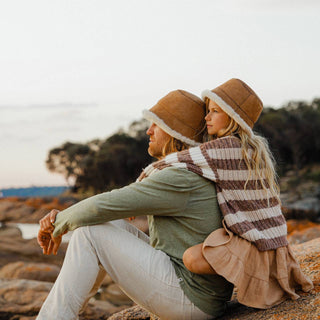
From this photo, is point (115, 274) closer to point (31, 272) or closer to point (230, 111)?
point (230, 111)

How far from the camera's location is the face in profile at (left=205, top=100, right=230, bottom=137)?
2.61 metres

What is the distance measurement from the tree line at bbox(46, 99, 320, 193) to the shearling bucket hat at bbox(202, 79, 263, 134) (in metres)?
19.8

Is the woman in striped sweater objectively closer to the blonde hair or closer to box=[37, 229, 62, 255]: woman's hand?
the blonde hair

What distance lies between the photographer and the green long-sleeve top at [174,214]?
2.32m

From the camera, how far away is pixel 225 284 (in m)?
2.53

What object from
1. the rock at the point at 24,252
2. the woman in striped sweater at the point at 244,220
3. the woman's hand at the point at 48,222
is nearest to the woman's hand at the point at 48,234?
the woman's hand at the point at 48,222

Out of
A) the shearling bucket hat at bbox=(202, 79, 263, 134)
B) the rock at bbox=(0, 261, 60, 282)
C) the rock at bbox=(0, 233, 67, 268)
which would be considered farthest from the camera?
the rock at bbox=(0, 233, 67, 268)

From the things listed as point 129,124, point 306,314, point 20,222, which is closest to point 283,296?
point 306,314

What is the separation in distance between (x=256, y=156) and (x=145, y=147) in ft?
76.6

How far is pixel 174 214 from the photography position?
241 cm

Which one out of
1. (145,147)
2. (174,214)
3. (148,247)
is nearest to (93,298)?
(148,247)

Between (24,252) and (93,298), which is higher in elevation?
(93,298)

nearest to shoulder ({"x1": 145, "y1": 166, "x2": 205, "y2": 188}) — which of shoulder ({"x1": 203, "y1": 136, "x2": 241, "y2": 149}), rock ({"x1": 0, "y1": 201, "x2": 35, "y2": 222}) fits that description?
shoulder ({"x1": 203, "y1": 136, "x2": 241, "y2": 149})

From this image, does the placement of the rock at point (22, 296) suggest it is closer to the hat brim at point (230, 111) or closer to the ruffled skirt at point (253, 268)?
the ruffled skirt at point (253, 268)
